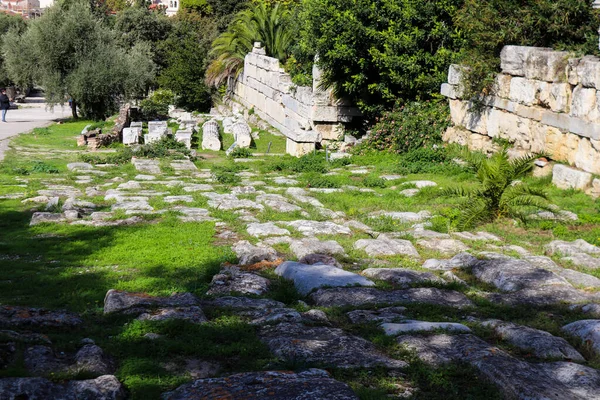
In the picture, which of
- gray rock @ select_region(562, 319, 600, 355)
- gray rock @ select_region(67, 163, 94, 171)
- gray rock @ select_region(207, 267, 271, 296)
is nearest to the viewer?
gray rock @ select_region(562, 319, 600, 355)

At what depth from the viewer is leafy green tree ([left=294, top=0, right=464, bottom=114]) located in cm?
1611

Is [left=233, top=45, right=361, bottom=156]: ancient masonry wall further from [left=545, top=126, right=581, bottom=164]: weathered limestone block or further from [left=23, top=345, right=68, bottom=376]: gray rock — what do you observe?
[left=23, top=345, right=68, bottom=376]: gray rock

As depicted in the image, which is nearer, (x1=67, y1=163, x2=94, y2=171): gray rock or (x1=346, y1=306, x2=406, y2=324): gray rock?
(x1=346, y1=306, x2=406, y2=324): gray rock

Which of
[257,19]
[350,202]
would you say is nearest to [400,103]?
[350,202]

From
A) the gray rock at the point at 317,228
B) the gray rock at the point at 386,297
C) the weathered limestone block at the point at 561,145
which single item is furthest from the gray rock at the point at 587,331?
the weathered limestone block at the point at 561,145

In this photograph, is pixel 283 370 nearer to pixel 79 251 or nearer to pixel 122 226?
pixel 79 251

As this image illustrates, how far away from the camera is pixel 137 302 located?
226 inches

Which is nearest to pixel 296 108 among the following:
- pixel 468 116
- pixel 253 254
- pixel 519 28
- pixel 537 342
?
pixel 468 116

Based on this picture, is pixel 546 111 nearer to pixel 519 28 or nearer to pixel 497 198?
pixel 519 28

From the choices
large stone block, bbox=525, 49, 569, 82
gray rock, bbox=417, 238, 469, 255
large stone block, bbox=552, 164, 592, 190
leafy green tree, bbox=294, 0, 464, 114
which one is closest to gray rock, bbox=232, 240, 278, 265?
gray rock, bbox=417, 238, 469, 255

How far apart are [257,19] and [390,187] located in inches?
842

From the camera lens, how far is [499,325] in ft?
17.4

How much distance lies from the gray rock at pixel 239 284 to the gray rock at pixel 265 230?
2.06 meters

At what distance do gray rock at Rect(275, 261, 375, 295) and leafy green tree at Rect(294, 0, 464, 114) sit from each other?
10.0 meters
